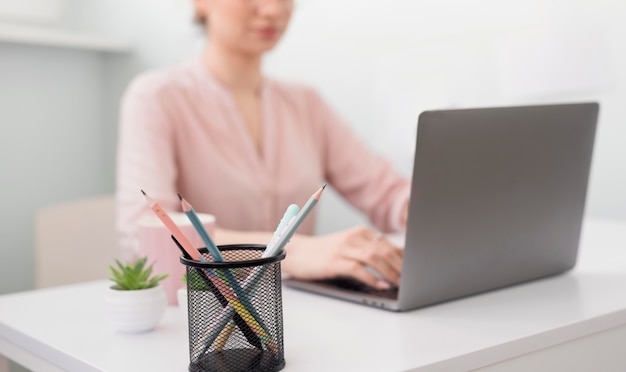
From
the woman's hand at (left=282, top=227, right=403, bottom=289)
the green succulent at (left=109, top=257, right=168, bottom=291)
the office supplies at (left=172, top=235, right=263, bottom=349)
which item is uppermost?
the office supplies at (left=172, top=235, right=263, bottom=349)

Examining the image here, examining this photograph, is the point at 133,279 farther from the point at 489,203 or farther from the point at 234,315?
the point at 489,203

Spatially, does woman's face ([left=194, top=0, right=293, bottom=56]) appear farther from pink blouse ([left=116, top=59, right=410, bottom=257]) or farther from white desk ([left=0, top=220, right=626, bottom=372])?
white desk ([left=0, top=220, right=626, bottom=372])

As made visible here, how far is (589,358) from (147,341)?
53cm

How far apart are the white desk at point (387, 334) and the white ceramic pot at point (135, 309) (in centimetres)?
1

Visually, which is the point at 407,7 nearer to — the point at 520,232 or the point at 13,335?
the point at 520,232

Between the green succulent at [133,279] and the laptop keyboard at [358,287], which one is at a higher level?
the green succulent at [133,279]

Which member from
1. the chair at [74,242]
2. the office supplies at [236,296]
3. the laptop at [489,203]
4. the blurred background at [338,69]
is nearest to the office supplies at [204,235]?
the office supplies at [236,296]

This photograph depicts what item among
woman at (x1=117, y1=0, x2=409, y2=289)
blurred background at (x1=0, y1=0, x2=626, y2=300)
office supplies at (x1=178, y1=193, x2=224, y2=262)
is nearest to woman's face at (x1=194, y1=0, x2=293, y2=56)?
woman at (x1=117, y1=0, x2=409, y2=289)

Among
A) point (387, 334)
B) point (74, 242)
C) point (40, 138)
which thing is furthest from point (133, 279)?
point (40, 138)

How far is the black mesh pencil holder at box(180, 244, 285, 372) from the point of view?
77 cm

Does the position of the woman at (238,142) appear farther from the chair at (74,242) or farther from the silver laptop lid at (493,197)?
the silver laptop lid at (493,197)

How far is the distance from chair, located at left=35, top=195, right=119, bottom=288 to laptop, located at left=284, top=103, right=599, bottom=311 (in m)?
0.66

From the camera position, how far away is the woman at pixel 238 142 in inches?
63.6

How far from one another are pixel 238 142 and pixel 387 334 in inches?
36.5
